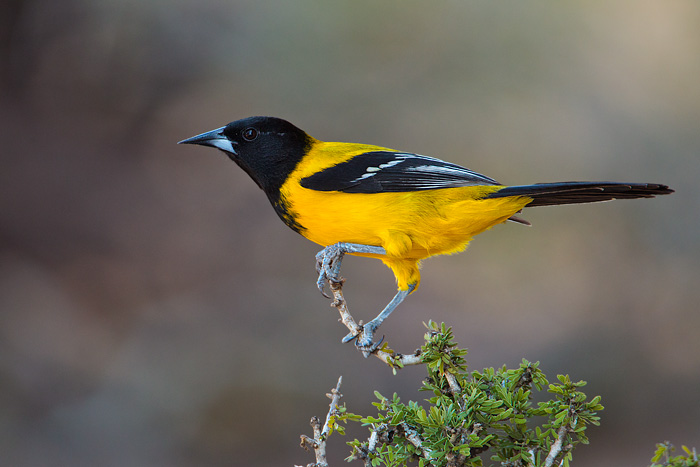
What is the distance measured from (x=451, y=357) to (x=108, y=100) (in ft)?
18.6

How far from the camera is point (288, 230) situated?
664 centimetres

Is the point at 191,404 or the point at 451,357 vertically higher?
the point at 191,404

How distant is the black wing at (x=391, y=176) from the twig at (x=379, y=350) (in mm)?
718

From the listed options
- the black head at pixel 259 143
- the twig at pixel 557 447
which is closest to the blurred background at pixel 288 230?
the black head at pixel 259 143

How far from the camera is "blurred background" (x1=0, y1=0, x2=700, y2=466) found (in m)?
5.82

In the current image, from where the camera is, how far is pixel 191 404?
5.79 metres

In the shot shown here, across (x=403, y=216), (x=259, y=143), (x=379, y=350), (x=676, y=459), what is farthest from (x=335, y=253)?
(x=676, y=459)

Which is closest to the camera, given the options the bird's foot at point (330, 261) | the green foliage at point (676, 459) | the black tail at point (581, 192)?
the green foliage at point (676, 459)

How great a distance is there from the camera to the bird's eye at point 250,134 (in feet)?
11.6

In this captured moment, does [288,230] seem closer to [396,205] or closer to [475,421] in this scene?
[396,205]

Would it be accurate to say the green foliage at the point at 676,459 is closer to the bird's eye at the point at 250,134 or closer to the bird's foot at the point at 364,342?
the bird's foot at the point at 364,342

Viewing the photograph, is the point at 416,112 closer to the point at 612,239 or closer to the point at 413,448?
the point at 612,239

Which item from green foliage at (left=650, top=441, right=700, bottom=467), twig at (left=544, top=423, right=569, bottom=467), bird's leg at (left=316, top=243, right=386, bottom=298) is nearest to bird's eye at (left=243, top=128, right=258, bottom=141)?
bird's leg at (left=316, top=243, right=386, bottom=298)

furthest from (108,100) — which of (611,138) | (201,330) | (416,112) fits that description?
(611,138)
